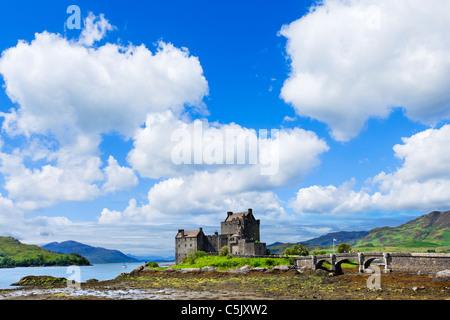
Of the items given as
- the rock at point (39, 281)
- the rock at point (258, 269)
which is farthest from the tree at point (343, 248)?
the rock at point (39, 281)

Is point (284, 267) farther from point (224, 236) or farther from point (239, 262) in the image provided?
point (224, 236)

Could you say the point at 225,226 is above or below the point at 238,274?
above

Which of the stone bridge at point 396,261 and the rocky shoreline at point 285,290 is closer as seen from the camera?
the rocky shoreline at point 285,290

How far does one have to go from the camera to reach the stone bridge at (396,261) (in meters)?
54.5

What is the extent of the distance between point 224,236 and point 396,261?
54.7 metres

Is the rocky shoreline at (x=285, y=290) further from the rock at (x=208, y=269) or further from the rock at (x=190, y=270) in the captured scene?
the rock at (x=190, y=270)

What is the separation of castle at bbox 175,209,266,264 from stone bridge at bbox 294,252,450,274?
24.5 metres

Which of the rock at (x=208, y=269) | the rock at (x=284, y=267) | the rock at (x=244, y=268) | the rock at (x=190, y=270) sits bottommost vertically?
the rock at (x=190, y=270)

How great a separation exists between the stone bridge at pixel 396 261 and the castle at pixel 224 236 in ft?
80.3
